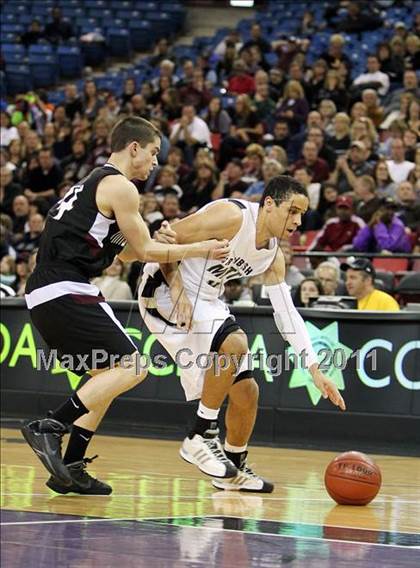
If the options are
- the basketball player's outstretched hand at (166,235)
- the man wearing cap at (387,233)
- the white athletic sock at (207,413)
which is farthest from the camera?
the man wearing cap at (387,233)

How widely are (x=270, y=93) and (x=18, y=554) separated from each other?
51.0 ft

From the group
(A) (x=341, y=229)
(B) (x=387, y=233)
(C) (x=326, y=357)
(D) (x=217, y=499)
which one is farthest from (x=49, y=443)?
(A) (x=341, y=229)

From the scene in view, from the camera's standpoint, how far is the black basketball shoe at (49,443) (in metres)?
7.41

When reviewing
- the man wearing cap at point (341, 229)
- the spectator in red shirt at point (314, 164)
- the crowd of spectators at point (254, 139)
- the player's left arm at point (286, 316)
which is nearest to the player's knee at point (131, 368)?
the player's left arm at point (286, 316)

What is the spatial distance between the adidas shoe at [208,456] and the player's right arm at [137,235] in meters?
1.51

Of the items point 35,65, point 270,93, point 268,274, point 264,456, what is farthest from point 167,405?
point 35,65

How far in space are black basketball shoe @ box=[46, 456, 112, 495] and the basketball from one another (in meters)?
1.38

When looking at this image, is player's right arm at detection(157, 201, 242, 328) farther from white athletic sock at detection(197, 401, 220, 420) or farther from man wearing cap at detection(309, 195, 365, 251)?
man wearing cap at detection(309, 195, 365, 251)

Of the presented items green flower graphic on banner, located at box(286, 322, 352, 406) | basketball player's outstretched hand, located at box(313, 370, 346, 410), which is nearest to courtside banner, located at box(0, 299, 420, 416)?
green flower graphic on banner, located at box(286, 322, 352, 406)

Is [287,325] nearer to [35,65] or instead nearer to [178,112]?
[178,112]

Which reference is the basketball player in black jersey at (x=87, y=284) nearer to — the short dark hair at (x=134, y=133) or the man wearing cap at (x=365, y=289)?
→ the short dark hair at (x=134, y=133)

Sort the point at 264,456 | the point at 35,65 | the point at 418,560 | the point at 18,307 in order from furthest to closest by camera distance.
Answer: the point at 35,65
the point at 18,307
the point at 264,456
the point at 418,560

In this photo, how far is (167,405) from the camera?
40.8 ft

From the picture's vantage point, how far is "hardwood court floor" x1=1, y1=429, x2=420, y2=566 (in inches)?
259
